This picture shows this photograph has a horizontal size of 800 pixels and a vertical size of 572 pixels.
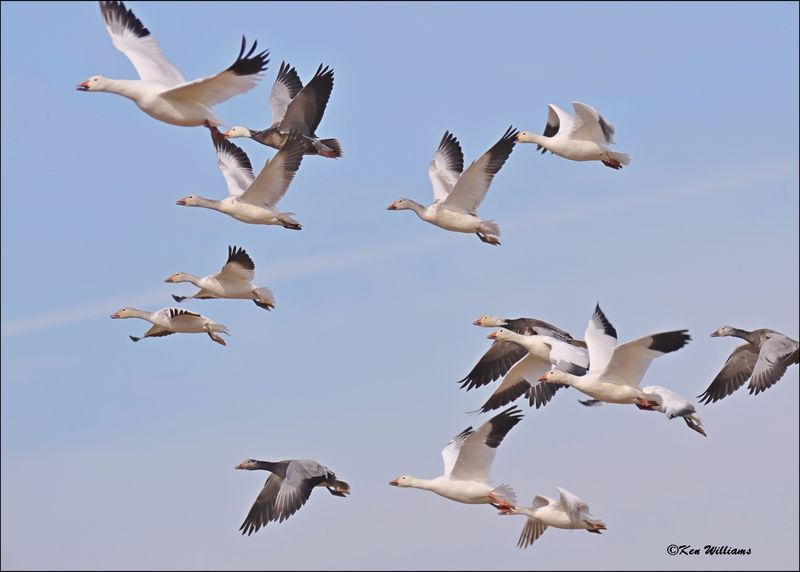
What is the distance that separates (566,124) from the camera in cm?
1939

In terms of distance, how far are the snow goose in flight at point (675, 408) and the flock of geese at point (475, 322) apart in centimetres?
2

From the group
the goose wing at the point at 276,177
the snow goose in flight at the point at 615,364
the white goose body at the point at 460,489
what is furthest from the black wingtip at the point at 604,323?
the goose wing at the point at 276,177

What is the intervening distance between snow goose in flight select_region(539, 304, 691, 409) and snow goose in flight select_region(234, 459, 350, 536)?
2.54 meters

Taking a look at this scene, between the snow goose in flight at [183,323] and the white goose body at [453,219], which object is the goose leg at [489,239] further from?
the snow goose in flight at [183,323]

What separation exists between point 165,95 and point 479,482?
516 cm

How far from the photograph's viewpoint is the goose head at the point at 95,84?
16.3m

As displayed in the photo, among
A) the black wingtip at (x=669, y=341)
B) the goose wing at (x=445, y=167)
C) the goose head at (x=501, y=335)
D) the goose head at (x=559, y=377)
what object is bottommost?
the black wingtip at (x=669, y=341)

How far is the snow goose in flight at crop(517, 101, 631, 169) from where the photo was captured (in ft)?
62.0

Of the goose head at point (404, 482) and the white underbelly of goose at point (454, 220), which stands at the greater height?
the white underbelly of goose at point (454, 220)

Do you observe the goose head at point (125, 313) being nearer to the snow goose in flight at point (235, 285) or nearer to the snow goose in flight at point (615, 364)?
the snow goose in flight at point (235, 285)

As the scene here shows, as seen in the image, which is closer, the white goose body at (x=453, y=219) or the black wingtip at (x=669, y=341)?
the black wingtip at (x=669, y=341)

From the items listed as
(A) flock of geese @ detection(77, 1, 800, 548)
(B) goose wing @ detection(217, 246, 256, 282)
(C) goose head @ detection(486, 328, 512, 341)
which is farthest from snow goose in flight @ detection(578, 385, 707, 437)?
(B) goose wing @ detection(217, 246, 256, 282)

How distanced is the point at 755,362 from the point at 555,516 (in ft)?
11.7

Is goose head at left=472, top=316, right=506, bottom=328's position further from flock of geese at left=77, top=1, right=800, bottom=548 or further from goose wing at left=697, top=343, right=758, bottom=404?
goose wing at left=697, top=343, right=758, bottom=404
